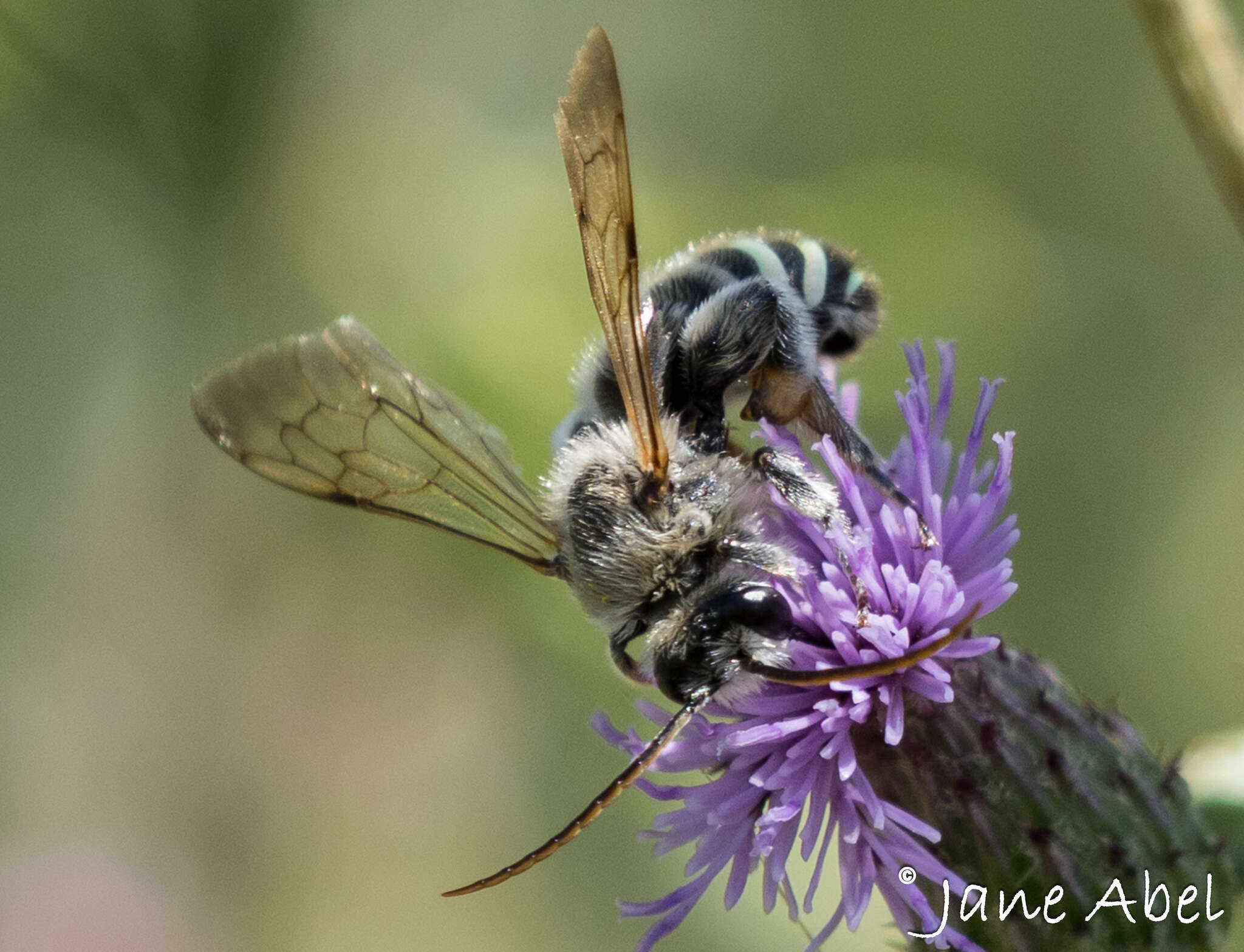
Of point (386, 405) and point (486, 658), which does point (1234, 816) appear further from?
point (486, 658)

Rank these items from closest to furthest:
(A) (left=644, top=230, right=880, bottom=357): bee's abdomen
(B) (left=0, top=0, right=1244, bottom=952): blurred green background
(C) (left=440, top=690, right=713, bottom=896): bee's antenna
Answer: (C) (left=440, top=690, right=713, bottom=896): bee's antenna → (A) (left=644, top=230, right=880, bottom=357): bee's abdomen → (B) (left=0, top=0, right=1244, bottom=952): blurred green background

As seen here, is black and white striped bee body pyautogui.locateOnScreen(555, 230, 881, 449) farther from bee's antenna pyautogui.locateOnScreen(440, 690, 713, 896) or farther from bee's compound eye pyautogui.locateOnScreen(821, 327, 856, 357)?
bee's antenna pyautogui.locateOnScreen(440, 690, 713, 896)

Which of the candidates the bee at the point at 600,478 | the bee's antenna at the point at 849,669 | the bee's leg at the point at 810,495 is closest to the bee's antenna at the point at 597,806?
the bee at the point at 600,478

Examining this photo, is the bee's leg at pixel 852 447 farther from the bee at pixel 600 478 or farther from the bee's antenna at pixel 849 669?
the bee's antenna at pixel 849 669

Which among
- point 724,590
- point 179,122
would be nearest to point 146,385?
point 179,122

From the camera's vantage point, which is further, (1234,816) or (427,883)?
(427,883)

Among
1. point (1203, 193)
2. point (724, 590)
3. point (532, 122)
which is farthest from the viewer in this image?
point (1203, 193)

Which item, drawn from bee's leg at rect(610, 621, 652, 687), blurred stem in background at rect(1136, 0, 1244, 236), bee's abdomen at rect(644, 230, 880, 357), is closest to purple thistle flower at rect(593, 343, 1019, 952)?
bee's leg at rect(610, 621, 652, 687)
